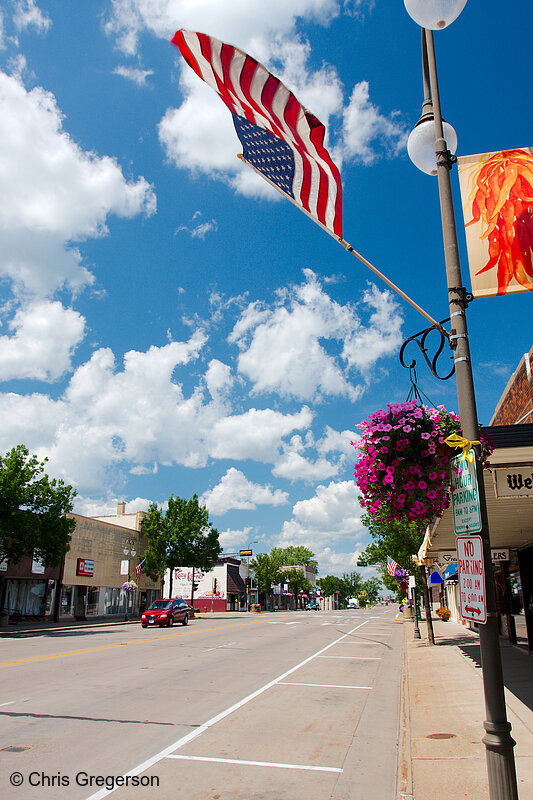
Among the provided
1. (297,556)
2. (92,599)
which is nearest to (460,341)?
(92,599)

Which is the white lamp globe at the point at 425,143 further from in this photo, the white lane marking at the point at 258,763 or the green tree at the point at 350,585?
the green tree at the point at 350,585

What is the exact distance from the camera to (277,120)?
689 centimetres

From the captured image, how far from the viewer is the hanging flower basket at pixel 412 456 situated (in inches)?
230

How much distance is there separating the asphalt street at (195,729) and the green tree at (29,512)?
1564 cm

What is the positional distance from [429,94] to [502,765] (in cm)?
615

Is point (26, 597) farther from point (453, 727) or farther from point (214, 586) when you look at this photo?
point (214, 586)

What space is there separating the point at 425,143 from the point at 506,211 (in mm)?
1063

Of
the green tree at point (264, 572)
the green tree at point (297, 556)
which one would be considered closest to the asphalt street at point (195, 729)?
the green tree at point (264, 572)

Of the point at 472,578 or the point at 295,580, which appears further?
the point at 295,580

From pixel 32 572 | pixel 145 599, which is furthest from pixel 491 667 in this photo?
pixel 145 599

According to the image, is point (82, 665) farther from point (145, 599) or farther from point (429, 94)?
point (145, 599)

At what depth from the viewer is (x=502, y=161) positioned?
5664 mm

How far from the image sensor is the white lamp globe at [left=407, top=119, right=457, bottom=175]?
18.9ft

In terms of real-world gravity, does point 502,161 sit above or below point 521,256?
above
